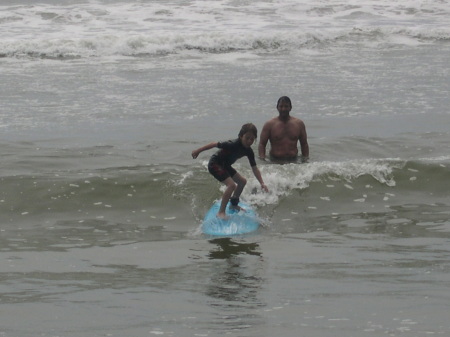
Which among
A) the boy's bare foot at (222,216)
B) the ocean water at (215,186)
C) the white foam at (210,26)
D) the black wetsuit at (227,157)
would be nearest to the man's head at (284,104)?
the ocean water at (215,186)

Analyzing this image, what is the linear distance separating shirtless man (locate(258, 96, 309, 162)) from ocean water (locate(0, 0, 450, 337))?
0.33m

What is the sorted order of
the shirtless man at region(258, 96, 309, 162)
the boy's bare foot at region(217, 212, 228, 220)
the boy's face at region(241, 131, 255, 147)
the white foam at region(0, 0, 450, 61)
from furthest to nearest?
the white foam at region(0, 0, 450, 61)
the shirtless man at region(258, 96, 309, 162)
the boy's bare foot at region(217, 212, 228, 220)
the boy's face at region(241, 131, 255, 147)

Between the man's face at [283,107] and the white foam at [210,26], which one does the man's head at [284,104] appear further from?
the white foam at [210,26]

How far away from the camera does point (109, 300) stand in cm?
689

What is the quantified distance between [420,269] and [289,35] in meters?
16.7

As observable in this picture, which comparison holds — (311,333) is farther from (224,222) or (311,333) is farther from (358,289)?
(224,222)

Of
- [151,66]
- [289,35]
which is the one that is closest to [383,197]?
[151,66]

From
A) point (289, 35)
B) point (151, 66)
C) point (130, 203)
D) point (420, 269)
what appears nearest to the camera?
point (420, 269)

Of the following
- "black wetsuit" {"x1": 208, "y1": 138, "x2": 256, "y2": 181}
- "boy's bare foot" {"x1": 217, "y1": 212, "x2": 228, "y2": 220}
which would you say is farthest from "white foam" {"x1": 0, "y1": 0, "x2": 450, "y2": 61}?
"boy's bare foot" {"x1": 217, "y1": 212, "x2": 228, "y2": 220}

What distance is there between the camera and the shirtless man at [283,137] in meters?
12.1

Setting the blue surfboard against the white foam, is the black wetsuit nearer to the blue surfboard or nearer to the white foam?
the blue surfboard

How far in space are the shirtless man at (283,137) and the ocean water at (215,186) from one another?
33cm

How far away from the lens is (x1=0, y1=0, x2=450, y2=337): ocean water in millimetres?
6703

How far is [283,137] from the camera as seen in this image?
12141 millimetres
